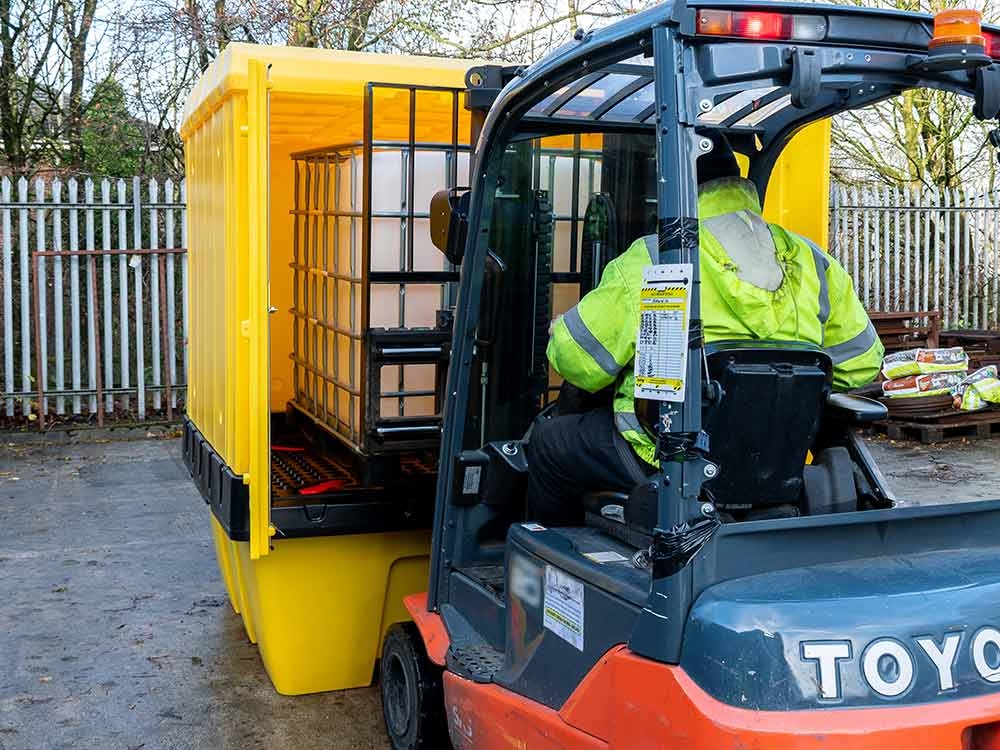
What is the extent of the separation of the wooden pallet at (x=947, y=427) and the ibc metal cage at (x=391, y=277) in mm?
7187

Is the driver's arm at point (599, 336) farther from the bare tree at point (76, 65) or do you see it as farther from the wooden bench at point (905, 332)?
the bare tree at point (76, 65)

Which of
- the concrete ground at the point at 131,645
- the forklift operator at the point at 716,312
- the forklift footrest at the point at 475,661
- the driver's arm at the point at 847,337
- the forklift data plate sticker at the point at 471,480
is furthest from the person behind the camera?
the concrete ground at the point at 131,645

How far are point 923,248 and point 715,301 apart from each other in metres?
12.3

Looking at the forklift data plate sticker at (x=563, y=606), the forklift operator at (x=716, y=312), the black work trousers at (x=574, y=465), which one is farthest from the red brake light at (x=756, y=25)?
the forklift data plate sticker at (x=563, y=606)

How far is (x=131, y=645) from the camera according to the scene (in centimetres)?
552

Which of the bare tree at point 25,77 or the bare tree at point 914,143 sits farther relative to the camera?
the bare tree at point 914,143

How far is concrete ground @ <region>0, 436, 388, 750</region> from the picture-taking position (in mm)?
4594

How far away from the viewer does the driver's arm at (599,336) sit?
115 inches

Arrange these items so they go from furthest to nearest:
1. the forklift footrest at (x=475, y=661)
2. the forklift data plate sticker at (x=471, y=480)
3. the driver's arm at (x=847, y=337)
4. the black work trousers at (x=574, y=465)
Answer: the forklift data plate sticker at (x=471, y=480)
the forklift footrest at (x=475, y=661)
the driver's arm at (x=847, y=337)
the black work trousers at (x=574, y=465)

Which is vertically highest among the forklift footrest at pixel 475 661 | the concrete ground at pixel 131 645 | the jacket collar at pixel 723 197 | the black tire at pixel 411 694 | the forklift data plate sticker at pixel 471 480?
the jacket collar at pixel 723 197

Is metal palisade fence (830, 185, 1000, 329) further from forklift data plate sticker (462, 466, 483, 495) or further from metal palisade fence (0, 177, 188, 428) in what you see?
forklift data plate sticker (462, 466, 483, 495)

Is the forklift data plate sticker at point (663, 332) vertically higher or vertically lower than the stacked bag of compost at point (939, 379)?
higher

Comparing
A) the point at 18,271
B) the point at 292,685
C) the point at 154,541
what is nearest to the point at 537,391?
the point at 292,685

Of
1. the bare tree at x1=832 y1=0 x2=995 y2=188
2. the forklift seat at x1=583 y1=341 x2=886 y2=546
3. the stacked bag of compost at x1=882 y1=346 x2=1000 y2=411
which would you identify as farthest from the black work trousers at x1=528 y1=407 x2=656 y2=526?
the bare tree at x1=832 y1=0 x2=995 y2=188
